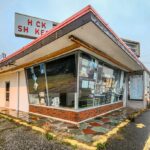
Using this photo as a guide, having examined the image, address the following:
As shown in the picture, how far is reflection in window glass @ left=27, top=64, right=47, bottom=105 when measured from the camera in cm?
830

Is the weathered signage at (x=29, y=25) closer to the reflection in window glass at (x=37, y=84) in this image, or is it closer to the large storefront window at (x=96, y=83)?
the reflection in window glass at (x=37, y=84)

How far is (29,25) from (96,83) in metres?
7.78

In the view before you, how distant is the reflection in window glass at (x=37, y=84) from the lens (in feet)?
27.2

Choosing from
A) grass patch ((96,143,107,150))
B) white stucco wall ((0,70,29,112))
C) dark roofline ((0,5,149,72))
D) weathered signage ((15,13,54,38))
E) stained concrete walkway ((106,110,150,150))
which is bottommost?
stained concrete walkway ((106,110,150,150))

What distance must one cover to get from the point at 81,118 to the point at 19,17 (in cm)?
919

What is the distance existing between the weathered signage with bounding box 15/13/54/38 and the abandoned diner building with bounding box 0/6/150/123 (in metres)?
3.10

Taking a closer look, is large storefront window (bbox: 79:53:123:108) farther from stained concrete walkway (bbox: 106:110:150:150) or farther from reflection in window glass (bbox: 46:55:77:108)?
stained concrete walkway (bbox: 106:110:150:150)

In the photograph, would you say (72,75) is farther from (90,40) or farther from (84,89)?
(90,40)

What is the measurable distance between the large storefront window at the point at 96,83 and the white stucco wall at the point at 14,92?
448 centimetres

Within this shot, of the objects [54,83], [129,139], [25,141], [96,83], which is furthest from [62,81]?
[129,139]

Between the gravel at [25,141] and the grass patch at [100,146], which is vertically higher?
the grass patch at [100,146]

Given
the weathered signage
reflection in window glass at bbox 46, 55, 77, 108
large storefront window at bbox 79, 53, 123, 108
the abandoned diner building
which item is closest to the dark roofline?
the abandoned diner building

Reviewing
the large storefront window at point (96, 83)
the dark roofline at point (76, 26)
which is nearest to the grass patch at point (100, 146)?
the large storefront window at point (96, 83)

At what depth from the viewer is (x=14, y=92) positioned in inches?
449
